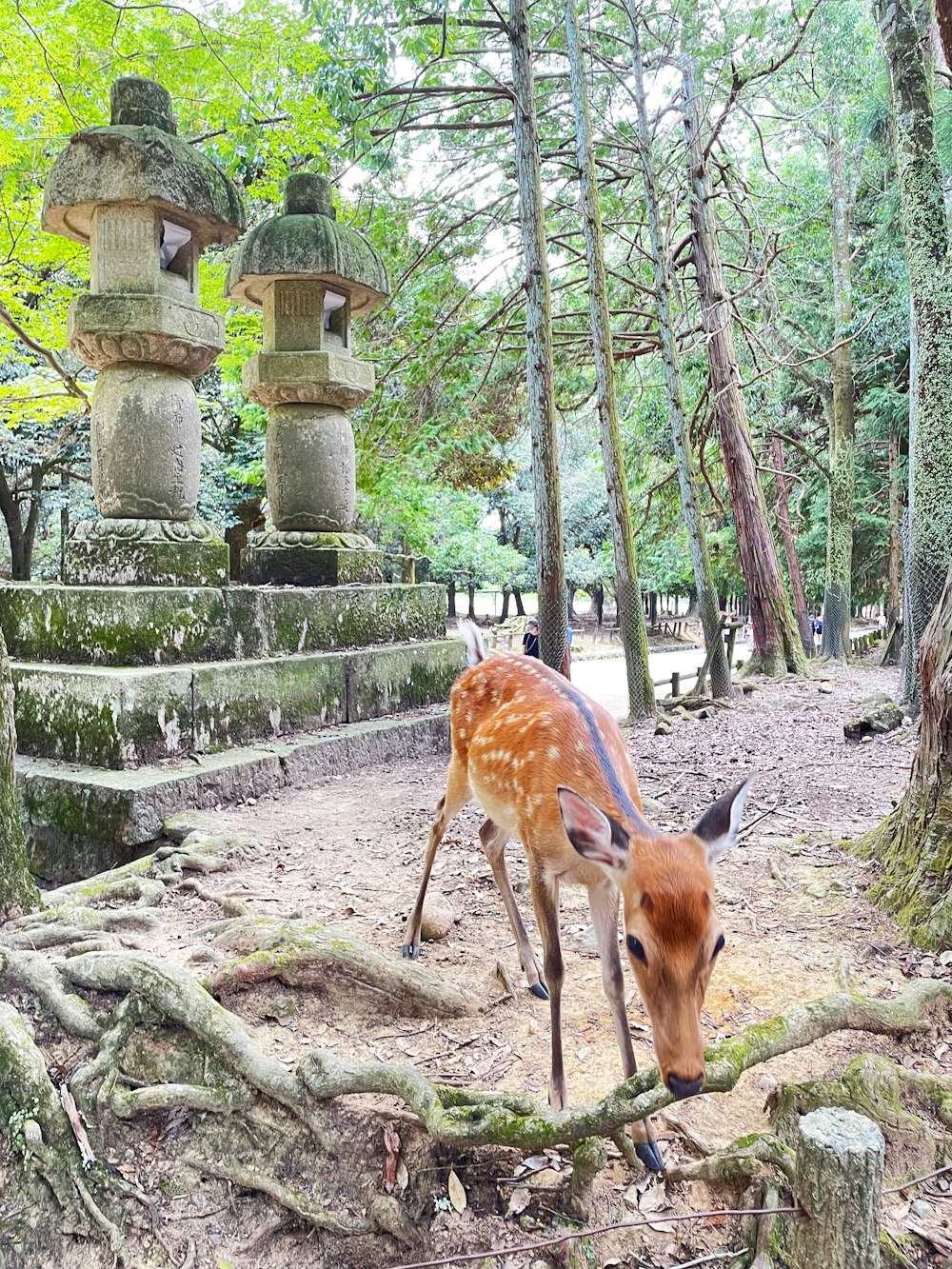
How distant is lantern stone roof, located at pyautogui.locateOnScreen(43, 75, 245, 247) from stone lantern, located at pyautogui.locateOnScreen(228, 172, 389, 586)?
868 millimetres

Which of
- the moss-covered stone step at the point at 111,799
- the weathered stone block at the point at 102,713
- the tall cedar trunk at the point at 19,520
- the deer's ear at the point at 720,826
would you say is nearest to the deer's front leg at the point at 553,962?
the deer's ear at the point at 720,826

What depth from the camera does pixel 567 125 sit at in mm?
10172

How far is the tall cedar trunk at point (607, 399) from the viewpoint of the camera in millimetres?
8055

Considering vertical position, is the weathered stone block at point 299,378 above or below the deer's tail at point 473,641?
above

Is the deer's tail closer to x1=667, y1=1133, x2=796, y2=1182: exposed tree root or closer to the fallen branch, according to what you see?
the fallen branch

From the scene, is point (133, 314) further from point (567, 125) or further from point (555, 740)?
point (567, 125)

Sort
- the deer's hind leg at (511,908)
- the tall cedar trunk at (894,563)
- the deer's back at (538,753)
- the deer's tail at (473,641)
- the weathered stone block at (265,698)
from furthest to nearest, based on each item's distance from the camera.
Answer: the tall cedar trunk at (894,563), the weathered stone block at (265,698), the deer's tail at (473,641), the deer's hind leg at (511,908), the deer's back at (538,753)

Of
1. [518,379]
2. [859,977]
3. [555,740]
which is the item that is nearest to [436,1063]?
[555,740]

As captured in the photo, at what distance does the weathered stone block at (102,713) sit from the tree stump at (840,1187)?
4093 millimetres

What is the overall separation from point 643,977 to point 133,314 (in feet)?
17.3

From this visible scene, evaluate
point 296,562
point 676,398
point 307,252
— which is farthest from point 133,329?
point 676,398

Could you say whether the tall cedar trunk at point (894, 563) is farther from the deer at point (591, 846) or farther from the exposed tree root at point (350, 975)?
the exposed tree root at point (350, 975)

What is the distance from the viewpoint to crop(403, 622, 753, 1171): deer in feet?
5.81

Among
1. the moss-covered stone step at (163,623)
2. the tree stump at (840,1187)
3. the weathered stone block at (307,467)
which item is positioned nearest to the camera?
the tree stump at (840,1187)
